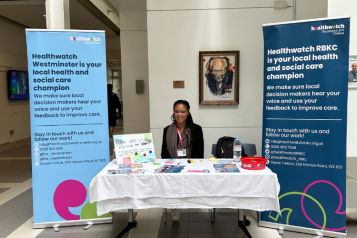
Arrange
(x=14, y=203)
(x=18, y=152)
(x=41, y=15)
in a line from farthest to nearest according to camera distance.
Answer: (x=18, y=152)
(x=41, y=15)
(x=14, y=203)

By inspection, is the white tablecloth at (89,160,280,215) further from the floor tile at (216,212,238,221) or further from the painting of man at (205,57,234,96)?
the painting of man at (205,57,234,96)

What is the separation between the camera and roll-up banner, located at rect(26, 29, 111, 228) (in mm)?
3064

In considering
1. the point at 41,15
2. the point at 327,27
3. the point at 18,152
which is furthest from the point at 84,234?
the point at 41,15

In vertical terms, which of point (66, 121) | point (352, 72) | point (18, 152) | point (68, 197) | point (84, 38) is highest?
point (84, 38)

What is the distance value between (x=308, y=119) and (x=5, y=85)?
819 centimetres

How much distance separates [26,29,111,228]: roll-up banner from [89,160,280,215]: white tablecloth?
865mm

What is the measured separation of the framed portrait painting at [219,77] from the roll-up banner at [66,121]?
1.62 meters

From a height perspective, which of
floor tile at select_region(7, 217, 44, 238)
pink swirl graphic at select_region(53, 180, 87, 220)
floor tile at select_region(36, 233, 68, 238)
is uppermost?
pink swirl graphic at select_region(53, 180, 87, 220)

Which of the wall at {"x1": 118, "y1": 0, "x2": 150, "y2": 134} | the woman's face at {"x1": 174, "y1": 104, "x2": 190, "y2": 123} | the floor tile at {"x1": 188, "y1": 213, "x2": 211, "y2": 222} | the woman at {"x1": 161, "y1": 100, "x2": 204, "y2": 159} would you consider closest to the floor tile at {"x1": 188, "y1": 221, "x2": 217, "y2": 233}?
the floor tile at {"x1": 188, "y1": 213, "x2": 211, "y2": 222}

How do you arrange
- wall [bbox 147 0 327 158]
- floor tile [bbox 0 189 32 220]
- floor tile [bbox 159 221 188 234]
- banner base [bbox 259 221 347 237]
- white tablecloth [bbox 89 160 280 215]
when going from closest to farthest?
white tablecloth [bbox 89 160 280 215], banner base [bbox 259 221 347 237], floor tile [bbox 159 221 188 234], floor tile [bbox 0 189 32 220], wall [bbox 147 0 327 158]

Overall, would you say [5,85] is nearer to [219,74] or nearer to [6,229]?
[6,229]

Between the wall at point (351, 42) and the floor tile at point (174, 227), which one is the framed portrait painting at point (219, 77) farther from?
the floor tile at point (174, 227)

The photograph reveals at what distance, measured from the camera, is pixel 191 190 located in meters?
2.40

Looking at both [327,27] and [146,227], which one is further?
[146,227]
